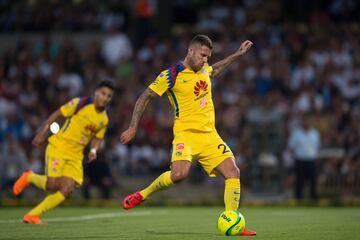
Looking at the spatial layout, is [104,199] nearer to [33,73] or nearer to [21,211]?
[21,211]

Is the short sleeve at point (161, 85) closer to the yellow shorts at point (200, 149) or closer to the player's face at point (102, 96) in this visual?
the yellow shorts at point (200, 149)

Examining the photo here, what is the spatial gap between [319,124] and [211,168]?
434 inches

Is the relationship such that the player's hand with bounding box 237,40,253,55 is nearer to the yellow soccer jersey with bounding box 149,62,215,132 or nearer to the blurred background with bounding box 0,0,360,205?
the yellow soccer jersey with bounding box 149,62,215,132

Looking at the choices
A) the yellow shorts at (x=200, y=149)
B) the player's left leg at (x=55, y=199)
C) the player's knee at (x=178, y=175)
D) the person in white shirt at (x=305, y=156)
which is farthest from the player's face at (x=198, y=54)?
the person in white shirt at (x=305, y=156)

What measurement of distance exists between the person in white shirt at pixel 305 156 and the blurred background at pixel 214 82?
10 centimetres

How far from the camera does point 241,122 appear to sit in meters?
23.6

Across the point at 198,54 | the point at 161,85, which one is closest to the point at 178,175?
the point at 161,85

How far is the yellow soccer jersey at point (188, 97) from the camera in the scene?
1277cm

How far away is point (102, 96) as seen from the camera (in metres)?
15.5

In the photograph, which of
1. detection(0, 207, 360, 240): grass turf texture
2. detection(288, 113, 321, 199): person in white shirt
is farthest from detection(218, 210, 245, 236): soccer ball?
detection(288, 113, 321, 199): person in white shirt

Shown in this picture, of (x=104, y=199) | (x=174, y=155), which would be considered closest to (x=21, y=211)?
(x=104, y=199)

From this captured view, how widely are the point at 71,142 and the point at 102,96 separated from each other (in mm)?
1083

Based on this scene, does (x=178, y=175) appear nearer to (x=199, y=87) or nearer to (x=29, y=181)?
(x=199, y=87)

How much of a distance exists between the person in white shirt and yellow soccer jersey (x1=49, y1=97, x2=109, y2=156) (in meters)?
7.39
